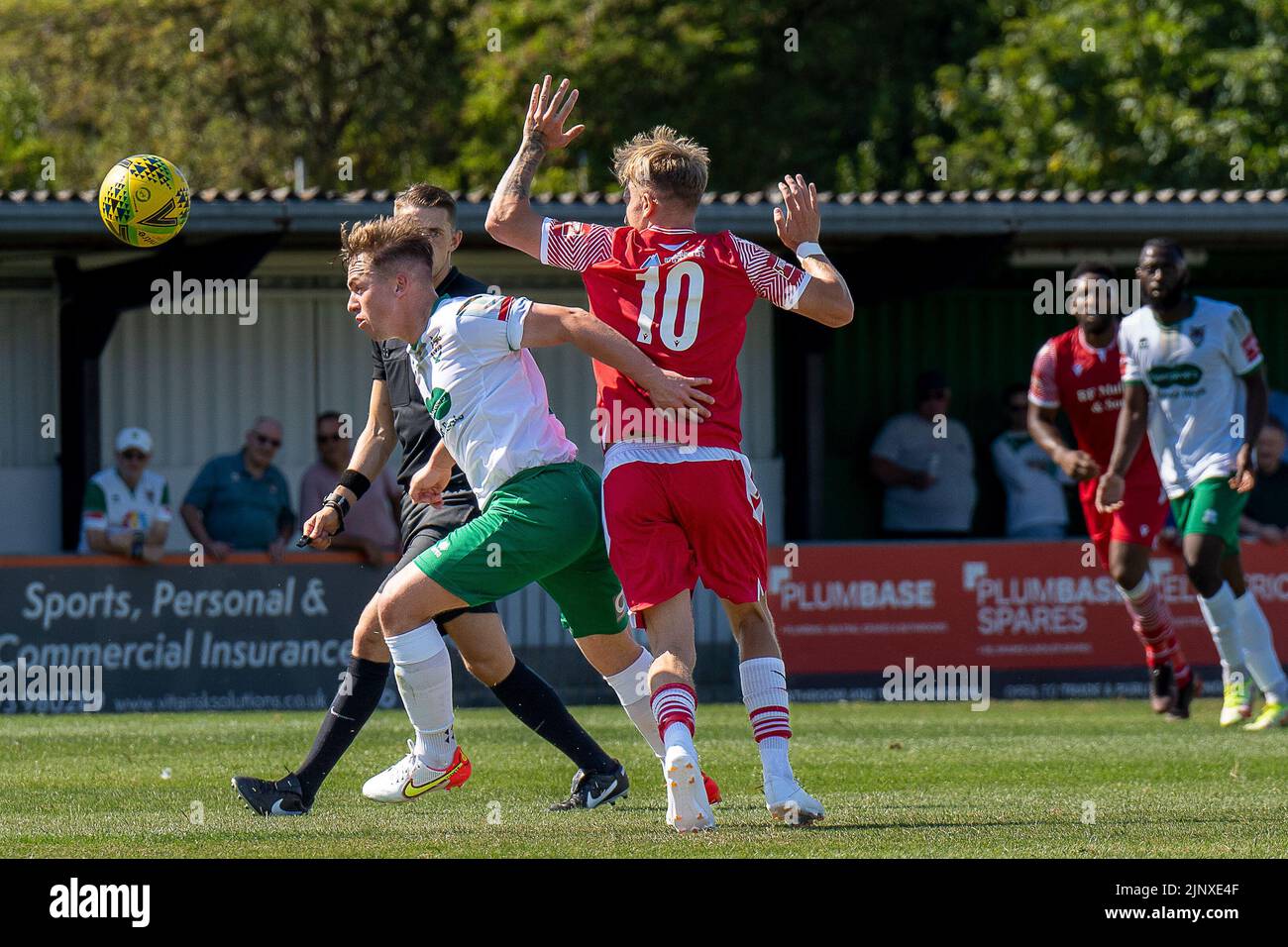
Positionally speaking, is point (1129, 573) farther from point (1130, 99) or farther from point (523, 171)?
point (1130, 99)

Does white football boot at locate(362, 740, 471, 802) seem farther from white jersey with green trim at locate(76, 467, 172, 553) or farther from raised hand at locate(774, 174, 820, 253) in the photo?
white jersey with green trim at locate(76, 467, 172, 553)

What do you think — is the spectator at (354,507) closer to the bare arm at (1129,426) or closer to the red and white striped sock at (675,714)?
the bare arm at (1129,426)

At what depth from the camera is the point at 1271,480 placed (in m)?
15.6

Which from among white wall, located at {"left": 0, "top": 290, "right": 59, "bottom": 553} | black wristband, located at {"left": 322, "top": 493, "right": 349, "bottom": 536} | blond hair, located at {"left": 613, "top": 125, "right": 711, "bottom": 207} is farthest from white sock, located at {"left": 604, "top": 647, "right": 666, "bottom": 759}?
white wall, located at {"left": 0, "top": 290, "right": 59, "bottom": 553}

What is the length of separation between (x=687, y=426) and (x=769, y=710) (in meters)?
0.94

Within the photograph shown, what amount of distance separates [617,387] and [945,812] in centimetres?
183

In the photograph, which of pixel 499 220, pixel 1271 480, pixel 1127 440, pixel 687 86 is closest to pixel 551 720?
pixel 499 220

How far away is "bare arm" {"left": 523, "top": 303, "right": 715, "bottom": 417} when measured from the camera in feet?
19.6

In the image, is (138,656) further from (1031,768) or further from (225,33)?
(225,33)

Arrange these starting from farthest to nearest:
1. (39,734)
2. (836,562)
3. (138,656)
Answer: (836,562)
(138,656)
(39,734)

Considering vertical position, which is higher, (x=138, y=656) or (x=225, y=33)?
(x=225, y=33)

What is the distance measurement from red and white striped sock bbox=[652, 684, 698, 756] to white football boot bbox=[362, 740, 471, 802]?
911 mm
